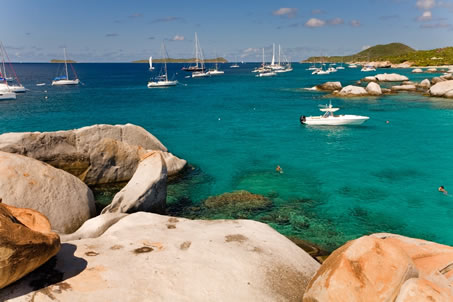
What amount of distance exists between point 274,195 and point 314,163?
9.14m

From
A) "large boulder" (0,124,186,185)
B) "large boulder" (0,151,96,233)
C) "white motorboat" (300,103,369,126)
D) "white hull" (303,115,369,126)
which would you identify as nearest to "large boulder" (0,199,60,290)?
"large boulder" (0,151,96,233)

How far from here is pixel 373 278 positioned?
7852mm

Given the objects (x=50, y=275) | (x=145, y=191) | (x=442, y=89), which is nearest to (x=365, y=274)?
(x=50, y=275)

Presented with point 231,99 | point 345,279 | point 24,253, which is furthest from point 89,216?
point 231,99

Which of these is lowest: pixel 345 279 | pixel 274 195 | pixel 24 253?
pixel 274 195

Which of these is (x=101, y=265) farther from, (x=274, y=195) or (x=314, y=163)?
(x=314, y=163)

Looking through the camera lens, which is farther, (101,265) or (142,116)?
(142,116)

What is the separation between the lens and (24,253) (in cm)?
774

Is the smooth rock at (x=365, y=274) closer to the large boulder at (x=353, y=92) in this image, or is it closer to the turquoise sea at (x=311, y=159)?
the turquoise sea at (x=311, y=159)

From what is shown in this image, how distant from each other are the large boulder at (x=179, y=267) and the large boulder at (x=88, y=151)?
11.0m

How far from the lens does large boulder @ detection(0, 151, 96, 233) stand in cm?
1414

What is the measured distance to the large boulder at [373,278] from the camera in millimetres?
7430

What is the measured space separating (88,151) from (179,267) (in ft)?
50.7

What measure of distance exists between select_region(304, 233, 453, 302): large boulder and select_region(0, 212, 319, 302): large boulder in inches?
63.1
